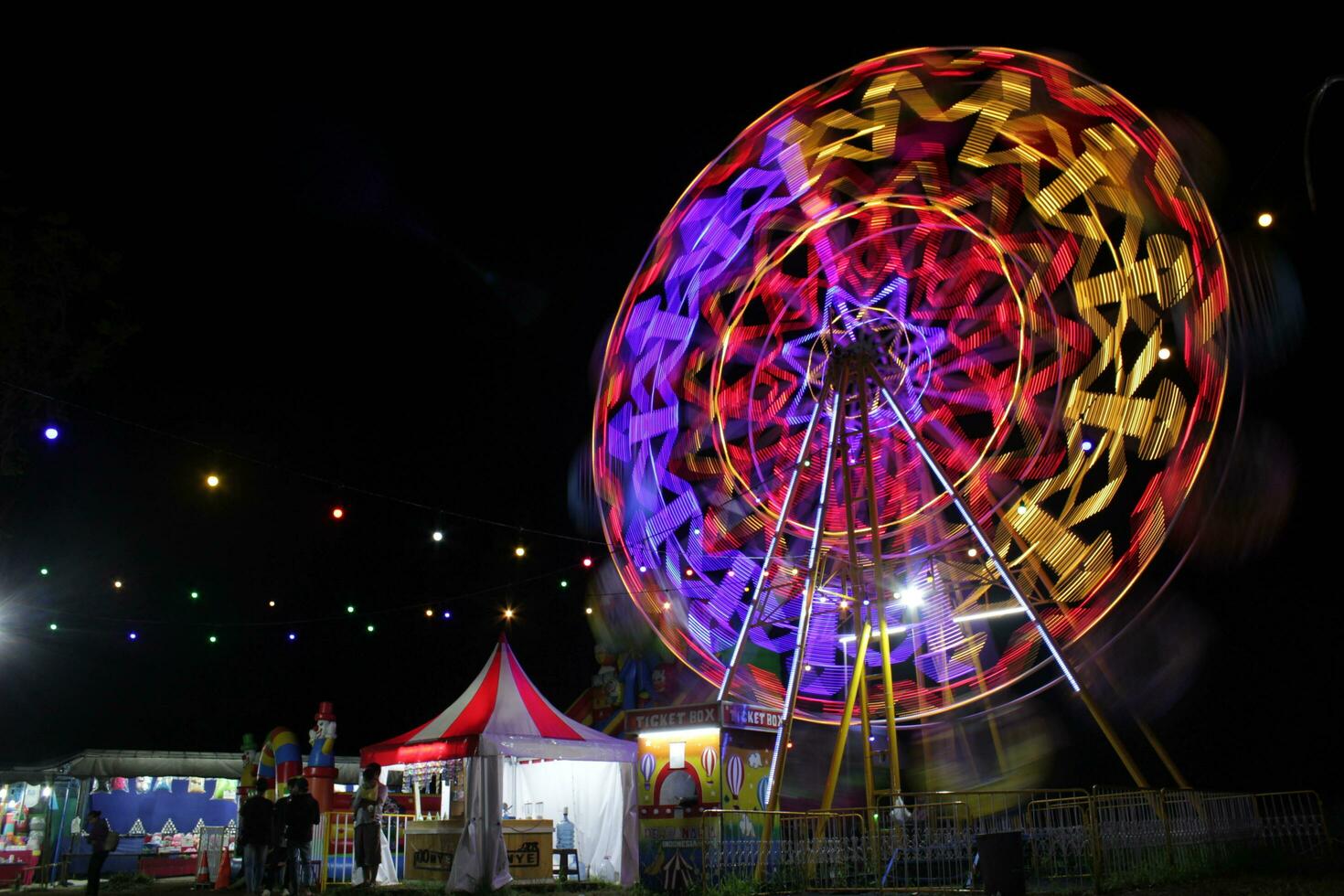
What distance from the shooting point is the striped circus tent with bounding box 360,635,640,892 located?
1216 centimetres

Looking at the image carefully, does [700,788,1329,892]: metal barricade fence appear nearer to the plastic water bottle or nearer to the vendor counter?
the vendor counter

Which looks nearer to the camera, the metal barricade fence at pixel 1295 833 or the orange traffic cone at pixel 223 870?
the metal barricade fence at pixel 1295 833

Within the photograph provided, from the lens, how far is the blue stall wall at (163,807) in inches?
907

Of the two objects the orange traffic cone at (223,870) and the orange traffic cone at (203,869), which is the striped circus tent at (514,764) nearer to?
the orange traffic cone at (223,870)

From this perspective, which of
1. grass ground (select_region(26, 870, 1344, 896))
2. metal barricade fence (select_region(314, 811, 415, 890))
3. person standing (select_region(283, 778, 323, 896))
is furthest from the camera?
metal barricade fence (select_region(314, 811, 415, 890))

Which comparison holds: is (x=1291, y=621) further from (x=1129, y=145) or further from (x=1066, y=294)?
(x=1129, y=145)

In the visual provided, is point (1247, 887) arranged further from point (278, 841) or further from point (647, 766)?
point (278, 841)

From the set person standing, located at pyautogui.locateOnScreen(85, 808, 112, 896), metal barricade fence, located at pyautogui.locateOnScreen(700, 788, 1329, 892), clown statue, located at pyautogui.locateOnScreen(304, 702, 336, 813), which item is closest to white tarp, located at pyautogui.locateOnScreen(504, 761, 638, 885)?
metal barricade fence, located at pyautogui.locateOnScreen(700, 788, 1329, 892)

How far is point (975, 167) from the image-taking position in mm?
15195

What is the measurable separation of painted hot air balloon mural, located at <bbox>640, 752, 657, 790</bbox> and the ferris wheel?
1678mm

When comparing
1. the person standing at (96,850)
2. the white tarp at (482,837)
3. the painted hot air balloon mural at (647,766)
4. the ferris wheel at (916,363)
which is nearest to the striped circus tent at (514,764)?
the white tarp at (482,837)

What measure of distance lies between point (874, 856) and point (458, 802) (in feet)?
19.6

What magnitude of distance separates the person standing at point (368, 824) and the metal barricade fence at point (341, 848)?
1356 mm

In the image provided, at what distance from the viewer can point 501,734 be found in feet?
42.3
